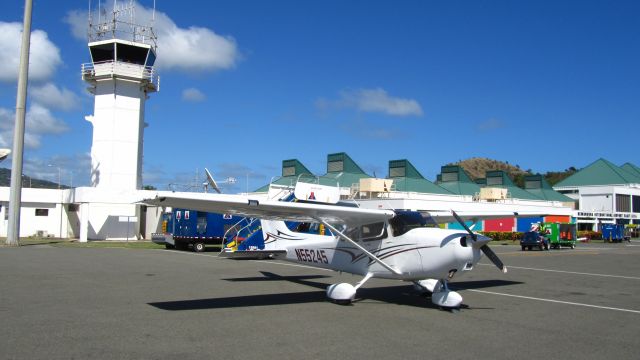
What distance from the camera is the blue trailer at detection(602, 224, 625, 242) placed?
57750 millimetres

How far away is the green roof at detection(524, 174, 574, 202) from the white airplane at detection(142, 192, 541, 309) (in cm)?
7253

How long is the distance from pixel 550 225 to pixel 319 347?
38.1m

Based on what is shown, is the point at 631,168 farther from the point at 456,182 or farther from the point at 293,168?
the point at 293,168

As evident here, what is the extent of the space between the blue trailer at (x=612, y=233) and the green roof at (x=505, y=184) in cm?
1564

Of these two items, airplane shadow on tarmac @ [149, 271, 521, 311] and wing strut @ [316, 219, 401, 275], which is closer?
airplane shadow on tarmac @ [149, 271, 521, 311]

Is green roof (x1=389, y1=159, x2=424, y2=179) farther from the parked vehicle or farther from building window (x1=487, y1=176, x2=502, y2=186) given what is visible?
the parked vehicle

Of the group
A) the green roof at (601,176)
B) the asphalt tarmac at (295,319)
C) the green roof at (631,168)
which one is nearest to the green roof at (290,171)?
the asphalt tarmac at (295,319)

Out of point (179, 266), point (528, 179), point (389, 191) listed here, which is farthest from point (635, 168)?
point (179, 266)

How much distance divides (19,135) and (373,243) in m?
30.5

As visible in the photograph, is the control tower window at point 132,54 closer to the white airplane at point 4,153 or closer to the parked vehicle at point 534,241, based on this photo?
the white airplane at point 4,153

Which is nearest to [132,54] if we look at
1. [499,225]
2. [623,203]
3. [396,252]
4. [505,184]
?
[396,252]

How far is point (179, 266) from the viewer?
20344mm

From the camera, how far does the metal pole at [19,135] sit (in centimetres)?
3375

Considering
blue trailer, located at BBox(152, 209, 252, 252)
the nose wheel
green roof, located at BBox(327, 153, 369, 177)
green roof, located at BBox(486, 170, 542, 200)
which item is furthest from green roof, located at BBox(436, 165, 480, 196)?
the nose wheel
